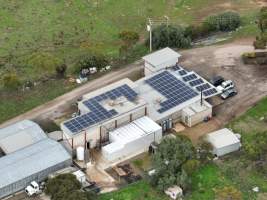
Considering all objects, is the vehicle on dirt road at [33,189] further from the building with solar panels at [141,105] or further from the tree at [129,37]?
the tree at [129,37]

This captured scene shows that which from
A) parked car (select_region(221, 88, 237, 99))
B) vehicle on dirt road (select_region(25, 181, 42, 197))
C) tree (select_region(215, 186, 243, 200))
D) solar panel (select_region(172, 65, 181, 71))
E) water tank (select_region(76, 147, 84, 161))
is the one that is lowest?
tree (select_region(215, 186, 243, 200))

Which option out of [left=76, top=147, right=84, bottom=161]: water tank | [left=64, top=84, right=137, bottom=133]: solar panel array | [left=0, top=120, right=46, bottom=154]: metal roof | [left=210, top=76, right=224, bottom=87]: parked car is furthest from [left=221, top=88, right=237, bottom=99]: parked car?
[left=0, top=120, right=46, bottom=154]: metal roof

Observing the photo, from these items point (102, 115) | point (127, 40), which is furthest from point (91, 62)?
point (102, 115)

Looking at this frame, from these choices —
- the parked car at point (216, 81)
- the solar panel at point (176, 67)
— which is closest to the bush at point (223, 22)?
the solar panel at point (176, 67)

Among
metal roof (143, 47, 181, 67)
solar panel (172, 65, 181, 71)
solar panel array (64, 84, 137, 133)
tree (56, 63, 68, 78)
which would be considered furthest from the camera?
tree (56, 63, 68, 78)

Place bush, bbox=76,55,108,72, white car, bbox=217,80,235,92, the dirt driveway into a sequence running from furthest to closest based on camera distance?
1. bush, bbox=76,55,108,72
2. white car, bbox=217,80,235,92
3. the dirt driveway

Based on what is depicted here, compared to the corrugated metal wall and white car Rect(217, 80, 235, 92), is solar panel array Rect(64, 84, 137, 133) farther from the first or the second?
white car Rect(217, 80, 235, 92)

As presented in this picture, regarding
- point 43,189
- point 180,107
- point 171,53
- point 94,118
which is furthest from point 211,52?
point 43,189
